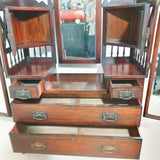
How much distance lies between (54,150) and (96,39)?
982 mm

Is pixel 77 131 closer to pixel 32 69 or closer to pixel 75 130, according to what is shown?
pixel 75 130

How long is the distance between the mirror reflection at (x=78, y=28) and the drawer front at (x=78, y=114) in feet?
1.76

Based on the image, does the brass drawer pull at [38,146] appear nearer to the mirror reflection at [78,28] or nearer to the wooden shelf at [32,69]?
the wooden shelf at [32,69]

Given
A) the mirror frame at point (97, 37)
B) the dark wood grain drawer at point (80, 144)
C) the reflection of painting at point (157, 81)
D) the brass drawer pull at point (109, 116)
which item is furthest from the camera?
the reflection of painting at point (157, 81)

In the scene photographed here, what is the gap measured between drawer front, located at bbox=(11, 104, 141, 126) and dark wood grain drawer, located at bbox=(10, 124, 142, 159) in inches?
4.1

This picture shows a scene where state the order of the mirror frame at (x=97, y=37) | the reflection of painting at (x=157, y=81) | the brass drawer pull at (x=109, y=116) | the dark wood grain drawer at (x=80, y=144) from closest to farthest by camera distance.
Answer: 1. the dark wood grain drawer at (x=80, y=144)
2. the brass drawer pull at (x=109, y=116)
3. the mirror frame at (x=97, y=37)
4. the reflection of painting at (x=157, y=81)

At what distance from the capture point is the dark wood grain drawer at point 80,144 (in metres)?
1.11

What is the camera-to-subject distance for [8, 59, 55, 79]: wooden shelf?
3.99 ft

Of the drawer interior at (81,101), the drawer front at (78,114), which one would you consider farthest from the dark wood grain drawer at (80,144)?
the drawer interior at (81,101)

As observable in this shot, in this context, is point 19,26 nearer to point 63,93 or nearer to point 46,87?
point 46,87

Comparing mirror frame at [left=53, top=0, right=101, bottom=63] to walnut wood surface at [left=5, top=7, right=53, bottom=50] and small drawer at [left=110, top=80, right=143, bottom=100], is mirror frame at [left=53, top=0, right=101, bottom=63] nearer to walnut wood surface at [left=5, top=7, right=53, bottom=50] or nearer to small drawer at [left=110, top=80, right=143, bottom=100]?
walnut wood surface at [left=5, top=7, right=53, bottom=50]

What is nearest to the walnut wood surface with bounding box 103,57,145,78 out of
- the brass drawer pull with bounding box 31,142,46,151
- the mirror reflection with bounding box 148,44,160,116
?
the mirror reflection with bounding box 148,44,160,116

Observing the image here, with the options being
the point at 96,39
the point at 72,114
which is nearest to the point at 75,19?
the point at 96,39

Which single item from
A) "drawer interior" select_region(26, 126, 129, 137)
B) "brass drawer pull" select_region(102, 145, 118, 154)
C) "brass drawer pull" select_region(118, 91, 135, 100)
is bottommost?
"brass drawer pull" select_region(102, 145, 118, 154)
